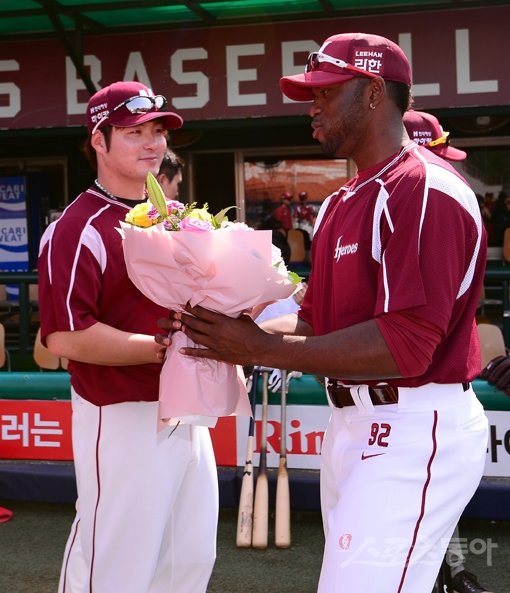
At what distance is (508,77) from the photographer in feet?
24.1

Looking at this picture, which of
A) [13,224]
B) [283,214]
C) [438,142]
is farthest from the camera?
[13,224]

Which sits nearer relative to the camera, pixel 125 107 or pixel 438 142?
pixel 125 107

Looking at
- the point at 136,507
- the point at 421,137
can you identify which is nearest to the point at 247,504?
the point at 136,507

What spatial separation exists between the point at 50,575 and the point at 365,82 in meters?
2.99

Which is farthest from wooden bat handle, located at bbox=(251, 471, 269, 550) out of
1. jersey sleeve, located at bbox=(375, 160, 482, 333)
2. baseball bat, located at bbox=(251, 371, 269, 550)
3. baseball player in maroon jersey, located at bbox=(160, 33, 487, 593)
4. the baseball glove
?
jersey sleeve, located at bbox=(375, 160, 482, 333)

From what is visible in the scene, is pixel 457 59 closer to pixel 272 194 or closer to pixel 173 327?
pixel 272 194

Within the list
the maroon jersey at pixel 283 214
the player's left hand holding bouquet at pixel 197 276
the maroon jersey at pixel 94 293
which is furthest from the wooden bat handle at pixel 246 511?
the maroon jersey at pixel 283 214

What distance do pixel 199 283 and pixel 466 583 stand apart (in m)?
2.17

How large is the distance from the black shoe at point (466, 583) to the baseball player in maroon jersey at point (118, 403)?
4.39 ft

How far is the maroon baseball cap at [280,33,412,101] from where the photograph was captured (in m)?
2.16

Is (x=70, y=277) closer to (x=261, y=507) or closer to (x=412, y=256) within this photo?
(x=412, y=256)

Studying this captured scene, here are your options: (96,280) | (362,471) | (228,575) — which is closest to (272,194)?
(228,575)

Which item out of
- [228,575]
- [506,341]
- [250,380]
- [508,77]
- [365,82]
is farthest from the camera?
[508,77]

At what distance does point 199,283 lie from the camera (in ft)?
7.39
